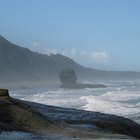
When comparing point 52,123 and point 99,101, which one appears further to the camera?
point 99,101

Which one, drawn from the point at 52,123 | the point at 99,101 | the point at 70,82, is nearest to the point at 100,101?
the point at 99,101

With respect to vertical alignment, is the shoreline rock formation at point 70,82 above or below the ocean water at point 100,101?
above

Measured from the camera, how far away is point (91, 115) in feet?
74.6

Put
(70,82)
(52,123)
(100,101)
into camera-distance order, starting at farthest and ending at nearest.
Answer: (70,82)
(100,101)
(52,123)

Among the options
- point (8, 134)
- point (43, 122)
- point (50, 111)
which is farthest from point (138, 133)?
point (8, 134)

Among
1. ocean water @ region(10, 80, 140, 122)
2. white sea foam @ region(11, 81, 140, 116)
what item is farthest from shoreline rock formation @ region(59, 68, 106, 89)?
white sea foam @ region(11, 81, 140, 116)

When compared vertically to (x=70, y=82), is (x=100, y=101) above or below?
below

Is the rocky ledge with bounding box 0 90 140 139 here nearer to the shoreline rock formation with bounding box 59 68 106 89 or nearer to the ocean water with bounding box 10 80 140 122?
the ocean water with bounding box 10 80 140 122

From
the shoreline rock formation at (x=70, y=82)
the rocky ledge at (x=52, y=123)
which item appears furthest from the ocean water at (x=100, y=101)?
the shoreline rock formation at (x=70, y=82)

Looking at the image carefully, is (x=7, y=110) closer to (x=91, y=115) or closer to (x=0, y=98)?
(x=0, y=98)

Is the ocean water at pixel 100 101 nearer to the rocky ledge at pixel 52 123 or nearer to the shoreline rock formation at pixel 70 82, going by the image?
the rocky ledge at pixel 52 123

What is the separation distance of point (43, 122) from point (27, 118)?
0.56 m

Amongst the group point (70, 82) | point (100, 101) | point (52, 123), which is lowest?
point (100, 101)

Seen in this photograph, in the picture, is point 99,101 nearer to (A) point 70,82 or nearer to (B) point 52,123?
(B) point 52,123
